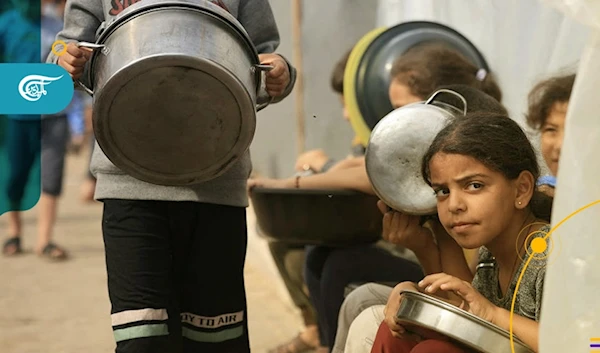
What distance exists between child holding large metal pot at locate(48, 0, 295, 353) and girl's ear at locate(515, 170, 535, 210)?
0.48 metres

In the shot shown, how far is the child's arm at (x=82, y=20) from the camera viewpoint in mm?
2018

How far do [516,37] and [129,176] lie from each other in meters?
1.20

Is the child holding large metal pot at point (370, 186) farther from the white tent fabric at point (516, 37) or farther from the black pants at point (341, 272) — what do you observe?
the white tent fabric at point (516, 37)

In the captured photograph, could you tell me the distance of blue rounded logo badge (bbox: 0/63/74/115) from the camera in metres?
2.06

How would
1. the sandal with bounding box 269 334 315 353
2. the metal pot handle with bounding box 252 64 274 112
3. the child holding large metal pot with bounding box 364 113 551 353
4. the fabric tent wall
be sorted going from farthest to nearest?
the fabric tent wall
the sandal with bounding box 269 334 315 353
the metal pot handle with bounding box 252 64 274 112
the child holding large metal pot with bounding box 364 113 551 353

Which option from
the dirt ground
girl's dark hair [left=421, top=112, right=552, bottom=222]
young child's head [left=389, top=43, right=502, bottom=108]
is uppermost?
young child's head [left=389, top=43, right=502, bottom=108]

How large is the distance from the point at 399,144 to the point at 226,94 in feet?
1.20

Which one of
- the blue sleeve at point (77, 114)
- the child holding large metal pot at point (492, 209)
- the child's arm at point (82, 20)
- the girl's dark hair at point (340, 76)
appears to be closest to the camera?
the child holding large metal pot at point (492, 209)

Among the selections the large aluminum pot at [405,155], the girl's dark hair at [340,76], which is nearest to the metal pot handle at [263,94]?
the large aluminum pot at [405,155]

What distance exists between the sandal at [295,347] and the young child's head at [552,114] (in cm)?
118

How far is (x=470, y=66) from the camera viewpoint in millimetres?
2484

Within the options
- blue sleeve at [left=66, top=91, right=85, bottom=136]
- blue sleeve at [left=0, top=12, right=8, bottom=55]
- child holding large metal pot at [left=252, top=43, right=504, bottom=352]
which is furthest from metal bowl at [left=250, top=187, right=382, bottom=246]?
blue sleeve at [left=66, top=91, right=85, bottom=136]

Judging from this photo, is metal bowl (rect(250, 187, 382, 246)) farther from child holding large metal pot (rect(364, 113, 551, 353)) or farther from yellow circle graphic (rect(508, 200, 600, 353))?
yellow circle graphic (rect(508, 200, 600, 353))

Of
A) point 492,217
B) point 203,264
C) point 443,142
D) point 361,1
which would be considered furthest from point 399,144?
point 361,1
